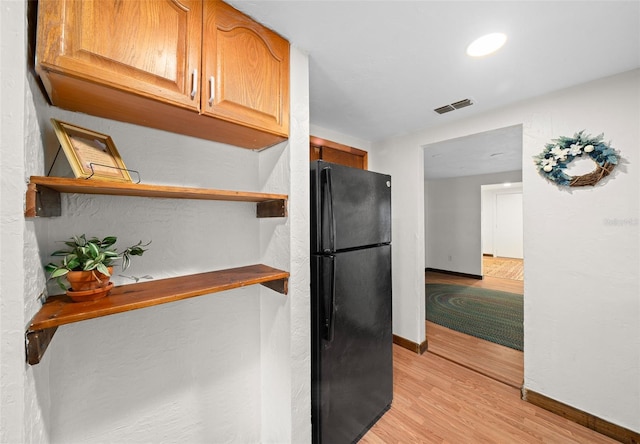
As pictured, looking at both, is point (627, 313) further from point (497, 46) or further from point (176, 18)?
point (176, 18)

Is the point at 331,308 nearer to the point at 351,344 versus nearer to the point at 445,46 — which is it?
the point at 351,344

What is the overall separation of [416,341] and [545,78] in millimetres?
2468

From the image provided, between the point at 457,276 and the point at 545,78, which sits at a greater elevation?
the point at 545,78

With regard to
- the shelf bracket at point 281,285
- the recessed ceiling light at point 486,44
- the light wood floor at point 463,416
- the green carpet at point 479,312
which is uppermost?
the recessed ceiling light at point 486,44

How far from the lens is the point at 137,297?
34.6 inches

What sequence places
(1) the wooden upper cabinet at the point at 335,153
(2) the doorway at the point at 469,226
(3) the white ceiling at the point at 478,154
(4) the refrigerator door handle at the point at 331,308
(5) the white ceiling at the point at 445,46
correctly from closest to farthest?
1. (5) the white ceiling at the point at 445,46
2. (4) the refrigerator door handle at the point at 331,308
3. (1) the wooden upper cabinet at the point at 335,153
4. (2) the doorway at the point at 469,226
5. (3) the white ceiling at the point at 478,154

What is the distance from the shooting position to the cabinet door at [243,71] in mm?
986

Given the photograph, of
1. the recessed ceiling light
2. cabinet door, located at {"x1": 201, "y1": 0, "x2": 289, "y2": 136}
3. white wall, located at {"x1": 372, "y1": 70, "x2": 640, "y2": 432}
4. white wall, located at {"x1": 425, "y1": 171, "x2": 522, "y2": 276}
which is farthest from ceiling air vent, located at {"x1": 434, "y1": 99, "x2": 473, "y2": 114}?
white wall, located at {"x1": 425, "y1": 171, "x2": 522, "y2": 276}

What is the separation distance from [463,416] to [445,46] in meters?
2.40

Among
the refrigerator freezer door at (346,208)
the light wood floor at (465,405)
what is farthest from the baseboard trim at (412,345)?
the refrigerator freezer door at (346,208)

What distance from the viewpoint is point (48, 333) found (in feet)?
2.43

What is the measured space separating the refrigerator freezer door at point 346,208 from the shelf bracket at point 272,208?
222 millimetres

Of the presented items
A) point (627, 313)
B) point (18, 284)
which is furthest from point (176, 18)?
point (627, 313)

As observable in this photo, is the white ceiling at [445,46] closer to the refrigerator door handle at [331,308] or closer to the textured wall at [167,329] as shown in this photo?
Answer: the textured wall at [167,329]
